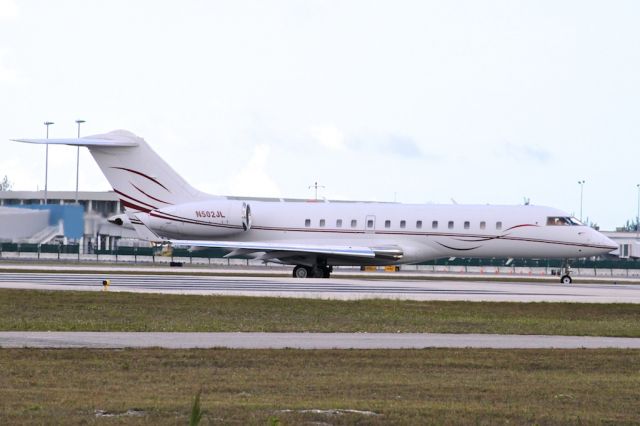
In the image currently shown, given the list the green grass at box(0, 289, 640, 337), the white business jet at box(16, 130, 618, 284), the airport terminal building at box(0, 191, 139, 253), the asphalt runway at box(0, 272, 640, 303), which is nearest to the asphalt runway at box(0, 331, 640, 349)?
the green grass at box(0, 289, 640, 337)

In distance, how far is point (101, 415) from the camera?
1312 cm

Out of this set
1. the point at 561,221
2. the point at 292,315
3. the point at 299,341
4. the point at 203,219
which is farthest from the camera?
the point at 203,219

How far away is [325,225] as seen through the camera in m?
57.9

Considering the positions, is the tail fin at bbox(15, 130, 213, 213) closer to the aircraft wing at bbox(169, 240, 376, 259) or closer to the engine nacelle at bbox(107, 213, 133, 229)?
the engine nacelle at bbox(107, 213, 133, 229)

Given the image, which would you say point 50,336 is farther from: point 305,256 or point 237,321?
point 305,256

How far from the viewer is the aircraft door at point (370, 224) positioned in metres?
57.4

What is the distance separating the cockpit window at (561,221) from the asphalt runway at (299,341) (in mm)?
31362

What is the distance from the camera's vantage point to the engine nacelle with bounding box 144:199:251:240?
5738 centimetres

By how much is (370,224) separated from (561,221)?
923cm

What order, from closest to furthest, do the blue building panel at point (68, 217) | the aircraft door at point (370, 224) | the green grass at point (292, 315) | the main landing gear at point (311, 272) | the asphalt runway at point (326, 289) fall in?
1. the green grass at point (292, 315)
2. the asphalt runway at point (326, 289)
3. the main landing gear at point (311, 272)
4. the blue building panel at point (68, 217)
5. the aircraft door at point (370, 224)

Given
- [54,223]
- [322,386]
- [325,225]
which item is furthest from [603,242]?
[322,386]

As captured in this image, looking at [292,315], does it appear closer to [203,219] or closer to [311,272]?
[311,272]

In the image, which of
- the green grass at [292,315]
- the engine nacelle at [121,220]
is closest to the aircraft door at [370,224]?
the engine nacelle at [121,220]

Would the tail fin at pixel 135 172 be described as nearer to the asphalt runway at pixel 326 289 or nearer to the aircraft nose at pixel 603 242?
the asphalt runway at pixel 326 289
